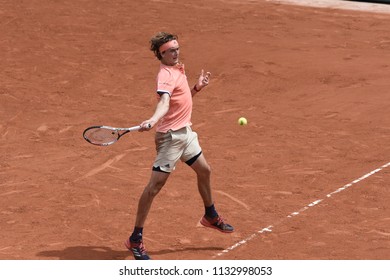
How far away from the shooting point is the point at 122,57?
19.0 m

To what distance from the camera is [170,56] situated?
9.70 meters

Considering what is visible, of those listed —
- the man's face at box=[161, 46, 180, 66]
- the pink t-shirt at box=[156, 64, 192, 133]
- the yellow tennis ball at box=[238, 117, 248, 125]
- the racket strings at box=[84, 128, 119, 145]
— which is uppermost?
the man's face at box=[161, 46, 180, 66]

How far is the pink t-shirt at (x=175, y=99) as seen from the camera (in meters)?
9.60

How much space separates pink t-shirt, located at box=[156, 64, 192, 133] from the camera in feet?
31.5

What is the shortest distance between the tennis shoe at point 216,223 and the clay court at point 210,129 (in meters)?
0.16

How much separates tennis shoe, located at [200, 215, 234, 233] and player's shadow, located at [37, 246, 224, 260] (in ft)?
1.09

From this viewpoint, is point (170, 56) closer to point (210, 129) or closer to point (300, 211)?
point (300, 211)

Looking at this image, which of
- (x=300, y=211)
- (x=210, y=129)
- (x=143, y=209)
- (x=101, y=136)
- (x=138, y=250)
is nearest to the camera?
(x=143, y=209)

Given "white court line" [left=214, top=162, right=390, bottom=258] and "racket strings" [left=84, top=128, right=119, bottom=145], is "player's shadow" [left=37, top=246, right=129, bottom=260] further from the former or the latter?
"racket strings" [left=84, top=128, right=119, bottom=145]

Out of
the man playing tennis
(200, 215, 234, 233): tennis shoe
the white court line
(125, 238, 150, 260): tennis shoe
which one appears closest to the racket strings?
the man playing tennis

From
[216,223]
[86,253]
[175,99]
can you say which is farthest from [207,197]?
[86,253]

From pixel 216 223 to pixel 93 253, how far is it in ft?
4.70

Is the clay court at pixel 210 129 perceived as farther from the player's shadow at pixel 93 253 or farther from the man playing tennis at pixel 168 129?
the man playing tennis at pixel 168 129

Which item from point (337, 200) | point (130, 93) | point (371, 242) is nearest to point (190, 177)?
point (337, 200)
